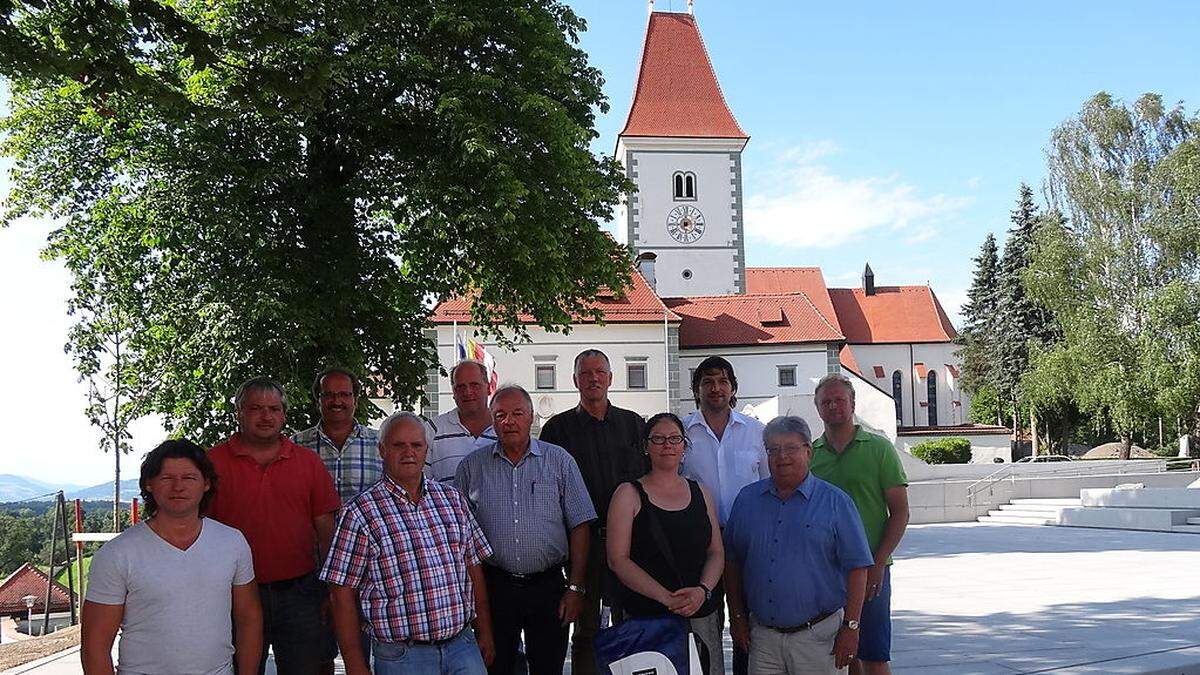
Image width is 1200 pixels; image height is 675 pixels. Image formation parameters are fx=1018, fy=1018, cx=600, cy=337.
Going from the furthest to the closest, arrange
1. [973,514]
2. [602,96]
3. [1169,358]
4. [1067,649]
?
1. [1169,358]
2. [973,514]
3. [602,96]
4. [1067,649]

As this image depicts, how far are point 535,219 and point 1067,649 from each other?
8.94 metres

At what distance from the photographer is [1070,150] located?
39281mm

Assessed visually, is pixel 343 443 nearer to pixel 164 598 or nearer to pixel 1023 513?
pixel 164 598

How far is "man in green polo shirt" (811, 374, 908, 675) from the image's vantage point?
16.8 feet

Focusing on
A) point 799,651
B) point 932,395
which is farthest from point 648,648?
point 932,395

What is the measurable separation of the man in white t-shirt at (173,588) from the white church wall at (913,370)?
6003 cm

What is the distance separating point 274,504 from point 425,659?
1116mm

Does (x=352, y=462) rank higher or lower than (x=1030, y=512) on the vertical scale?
higher

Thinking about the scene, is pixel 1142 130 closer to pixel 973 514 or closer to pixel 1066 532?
pixel 973 514

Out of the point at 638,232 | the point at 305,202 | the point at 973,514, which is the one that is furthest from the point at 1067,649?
the point at 638,232

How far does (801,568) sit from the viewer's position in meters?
4.52

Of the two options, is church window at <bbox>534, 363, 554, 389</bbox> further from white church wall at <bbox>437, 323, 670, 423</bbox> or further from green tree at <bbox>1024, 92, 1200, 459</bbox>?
green tree at <bbox>1024, 92, 1200, 459</bbox>

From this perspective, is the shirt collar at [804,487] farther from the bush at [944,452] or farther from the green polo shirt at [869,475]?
the bush at [944,452]

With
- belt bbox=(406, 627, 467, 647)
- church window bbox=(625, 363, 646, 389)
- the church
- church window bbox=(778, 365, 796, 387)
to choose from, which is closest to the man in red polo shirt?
belt bbox=(406, 627, 467, 647)
